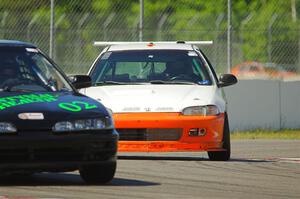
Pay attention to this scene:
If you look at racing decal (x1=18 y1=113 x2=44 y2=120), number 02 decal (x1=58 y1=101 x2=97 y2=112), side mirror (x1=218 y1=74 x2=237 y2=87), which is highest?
number 02 decal (x1=58 y1=101 x2=97 y2=112)

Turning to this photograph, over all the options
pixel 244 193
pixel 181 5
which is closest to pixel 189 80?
pixel 244 193

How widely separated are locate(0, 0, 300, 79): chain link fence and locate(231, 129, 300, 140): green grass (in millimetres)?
1278

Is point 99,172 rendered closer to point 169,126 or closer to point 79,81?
point 79,81

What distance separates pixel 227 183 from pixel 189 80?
4031mm

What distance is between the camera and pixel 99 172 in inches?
418

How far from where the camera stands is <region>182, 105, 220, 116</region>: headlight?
13883 millimetres

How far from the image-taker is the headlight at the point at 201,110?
45.5 feet

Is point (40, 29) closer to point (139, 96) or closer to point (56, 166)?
point (139, 96)

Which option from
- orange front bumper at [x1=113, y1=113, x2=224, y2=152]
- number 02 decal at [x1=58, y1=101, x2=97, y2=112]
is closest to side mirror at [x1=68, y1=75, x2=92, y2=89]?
number 02 decal at [x1=58, y1=101, x2=97, y2=112]

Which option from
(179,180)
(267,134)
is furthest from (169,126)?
(267,134)

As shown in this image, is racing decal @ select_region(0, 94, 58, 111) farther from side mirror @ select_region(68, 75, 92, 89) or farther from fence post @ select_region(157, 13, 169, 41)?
fence post @ select_region(157, 13, 169, 41)

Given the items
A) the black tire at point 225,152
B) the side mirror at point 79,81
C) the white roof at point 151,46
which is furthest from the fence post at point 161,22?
the side mirror at point 79,81

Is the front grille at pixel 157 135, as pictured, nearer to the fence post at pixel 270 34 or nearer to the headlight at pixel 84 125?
the headlight at pixel 84 125

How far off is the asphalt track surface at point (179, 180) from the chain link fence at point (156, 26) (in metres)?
6.21
